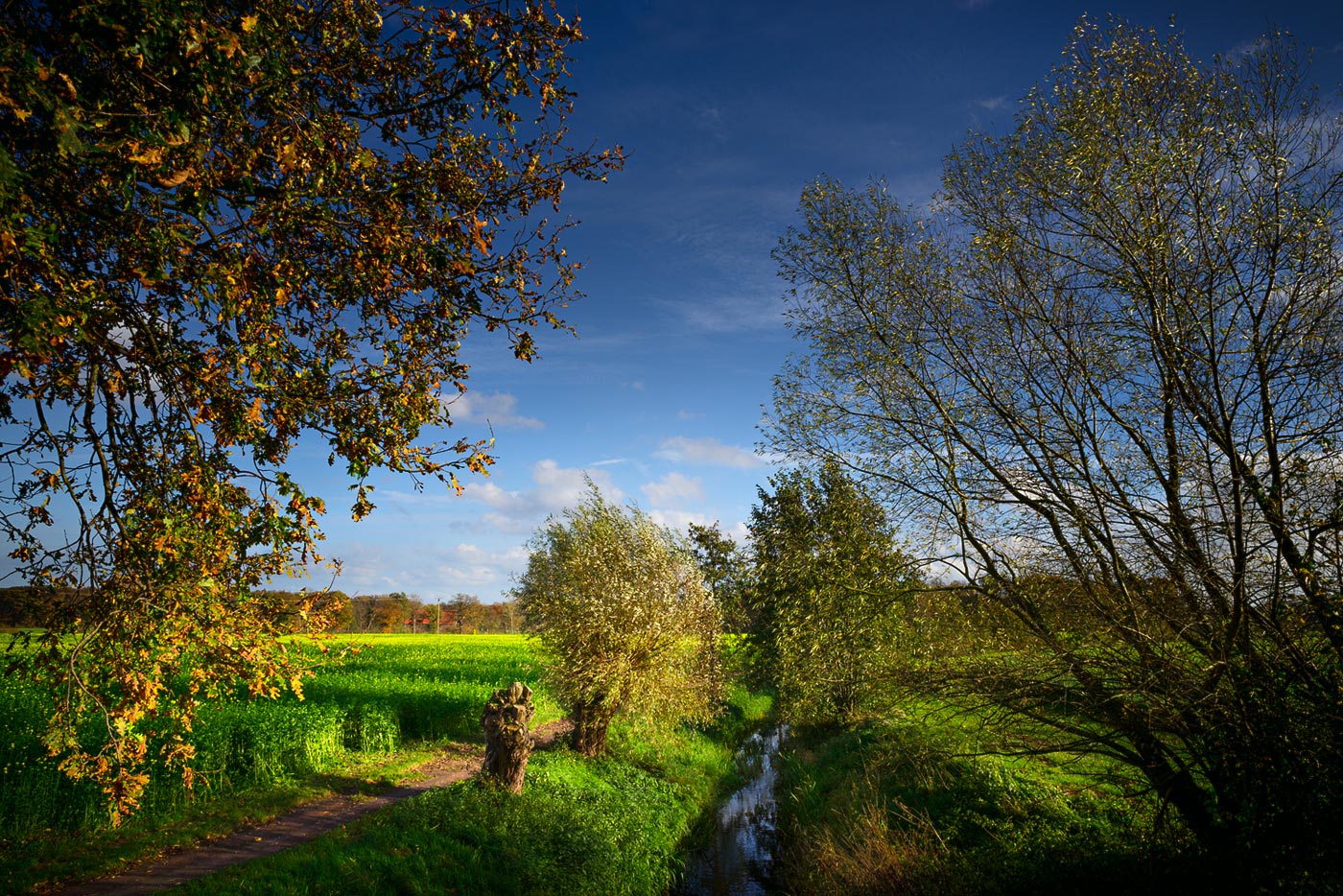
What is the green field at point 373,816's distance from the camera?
10805 millimetres

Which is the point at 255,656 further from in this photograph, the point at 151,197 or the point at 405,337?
the point at 151,197

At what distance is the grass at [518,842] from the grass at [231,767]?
2513 millimetres

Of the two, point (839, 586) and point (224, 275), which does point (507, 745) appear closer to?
point (839, 586)

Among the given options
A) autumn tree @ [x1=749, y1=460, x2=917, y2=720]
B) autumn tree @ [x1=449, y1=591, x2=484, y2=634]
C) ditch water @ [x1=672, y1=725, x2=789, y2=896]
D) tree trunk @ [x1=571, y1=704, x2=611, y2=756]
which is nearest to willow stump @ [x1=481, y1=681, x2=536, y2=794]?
tree trunk @ [x1=571, y1=704, x2=611, y2=756]

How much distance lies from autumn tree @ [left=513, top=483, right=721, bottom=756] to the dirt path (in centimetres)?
413

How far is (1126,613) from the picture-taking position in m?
8.95

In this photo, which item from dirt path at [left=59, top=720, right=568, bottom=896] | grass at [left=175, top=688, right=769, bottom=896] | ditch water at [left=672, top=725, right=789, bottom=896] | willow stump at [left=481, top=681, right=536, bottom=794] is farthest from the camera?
ditch water at [left=672, top=725, right=789, bottom=896]

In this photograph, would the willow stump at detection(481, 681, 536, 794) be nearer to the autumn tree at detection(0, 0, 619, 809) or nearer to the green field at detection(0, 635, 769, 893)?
the green field at detection(0, 635, 769, 893)

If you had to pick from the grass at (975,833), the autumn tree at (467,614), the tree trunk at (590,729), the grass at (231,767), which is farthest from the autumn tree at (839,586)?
the autumn tree at (467,614)

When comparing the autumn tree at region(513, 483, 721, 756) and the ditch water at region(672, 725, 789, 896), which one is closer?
the ditch water at region(672, 725, 789, 896)

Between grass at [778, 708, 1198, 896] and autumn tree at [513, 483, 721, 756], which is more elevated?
autumn tree at [513, 483, 721, 756]

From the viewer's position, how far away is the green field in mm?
10805

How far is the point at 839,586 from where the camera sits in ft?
37.7

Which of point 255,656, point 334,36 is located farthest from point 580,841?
point 334,36
